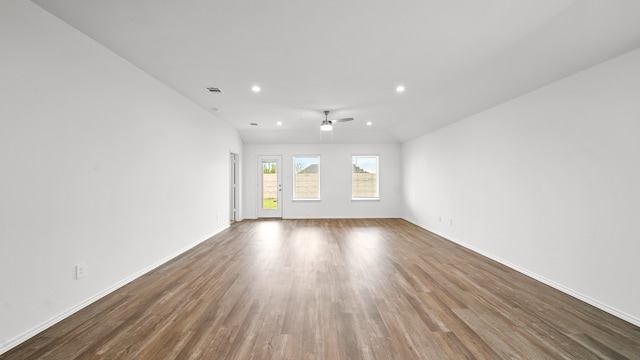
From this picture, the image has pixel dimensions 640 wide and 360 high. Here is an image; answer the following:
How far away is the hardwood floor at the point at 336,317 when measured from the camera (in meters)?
1.89

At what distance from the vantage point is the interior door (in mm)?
8289

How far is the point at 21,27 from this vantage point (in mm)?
1982

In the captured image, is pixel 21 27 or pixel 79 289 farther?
pixel 79 289

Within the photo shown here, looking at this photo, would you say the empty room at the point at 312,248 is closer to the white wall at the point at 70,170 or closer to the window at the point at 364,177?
the white wall at the point at 70,170

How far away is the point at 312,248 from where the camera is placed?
473cm

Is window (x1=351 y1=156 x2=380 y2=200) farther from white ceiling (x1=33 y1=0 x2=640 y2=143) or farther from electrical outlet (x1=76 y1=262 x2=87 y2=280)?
electrical outlet (x1=76 y1=262 x2=87 y2=280)

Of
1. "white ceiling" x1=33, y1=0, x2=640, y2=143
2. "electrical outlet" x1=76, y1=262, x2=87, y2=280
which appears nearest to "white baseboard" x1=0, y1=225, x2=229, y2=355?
"electrical outlet" x1=76, y1=262, x2=87, y2=280

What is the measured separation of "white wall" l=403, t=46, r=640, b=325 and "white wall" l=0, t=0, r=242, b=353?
5.07 m

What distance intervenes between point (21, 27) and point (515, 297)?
5.08m

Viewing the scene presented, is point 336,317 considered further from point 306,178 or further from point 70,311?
point 306,178

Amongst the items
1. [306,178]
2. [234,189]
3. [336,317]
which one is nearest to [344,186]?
[306,178]

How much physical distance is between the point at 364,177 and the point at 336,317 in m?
6.38

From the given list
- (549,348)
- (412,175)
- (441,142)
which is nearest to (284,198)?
(412,175)

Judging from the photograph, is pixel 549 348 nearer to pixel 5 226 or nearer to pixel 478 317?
pixel 478 317
